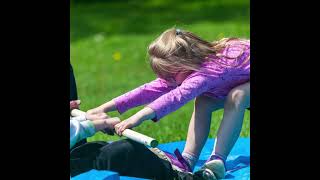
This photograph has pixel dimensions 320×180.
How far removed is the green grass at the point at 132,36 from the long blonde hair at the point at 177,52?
643 mm

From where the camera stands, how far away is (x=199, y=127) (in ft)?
8.84

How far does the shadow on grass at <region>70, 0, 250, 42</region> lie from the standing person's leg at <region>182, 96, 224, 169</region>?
14.2 feet

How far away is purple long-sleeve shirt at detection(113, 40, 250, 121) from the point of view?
2.44m

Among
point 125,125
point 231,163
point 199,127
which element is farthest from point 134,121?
point 231,163

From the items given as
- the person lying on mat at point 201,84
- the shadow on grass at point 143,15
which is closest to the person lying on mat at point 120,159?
the person lying on mat at point 201,84

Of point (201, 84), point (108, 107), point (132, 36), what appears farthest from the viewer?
point (132, 36)

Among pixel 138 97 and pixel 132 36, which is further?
pixel 132 36

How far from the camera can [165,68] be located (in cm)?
259

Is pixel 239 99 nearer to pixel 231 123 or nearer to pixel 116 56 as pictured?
pixel 231 123

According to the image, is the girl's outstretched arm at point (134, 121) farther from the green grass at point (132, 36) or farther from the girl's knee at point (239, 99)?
the green grass at point (132, 36)

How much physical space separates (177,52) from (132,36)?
471 centimetres
